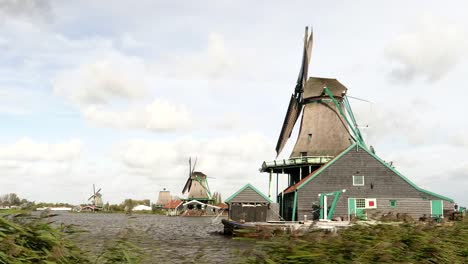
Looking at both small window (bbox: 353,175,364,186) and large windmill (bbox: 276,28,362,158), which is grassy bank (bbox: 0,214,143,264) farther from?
large windmill (bbox: 276,28,362,158)

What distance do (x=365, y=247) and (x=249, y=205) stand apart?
28.5 metres

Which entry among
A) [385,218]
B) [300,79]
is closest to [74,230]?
[385,218]

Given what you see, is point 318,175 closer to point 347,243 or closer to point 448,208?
point 448,208

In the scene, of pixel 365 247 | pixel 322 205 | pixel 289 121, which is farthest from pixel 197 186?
pixel 365 247

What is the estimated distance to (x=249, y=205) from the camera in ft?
114

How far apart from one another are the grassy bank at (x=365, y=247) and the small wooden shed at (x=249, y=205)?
25.1 m

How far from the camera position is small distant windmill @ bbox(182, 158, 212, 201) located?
88.3 metres

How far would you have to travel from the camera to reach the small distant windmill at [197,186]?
290 ft

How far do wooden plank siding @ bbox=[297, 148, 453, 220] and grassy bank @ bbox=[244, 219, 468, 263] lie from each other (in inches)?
858

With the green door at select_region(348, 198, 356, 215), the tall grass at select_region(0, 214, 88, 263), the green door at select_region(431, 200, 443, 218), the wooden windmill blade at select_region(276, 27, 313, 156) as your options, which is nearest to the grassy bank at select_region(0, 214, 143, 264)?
the tall grass at select_region(0, 214, 88, 263)

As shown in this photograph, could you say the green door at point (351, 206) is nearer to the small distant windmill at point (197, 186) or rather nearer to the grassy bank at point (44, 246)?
the grassy bank at point (44, 246)

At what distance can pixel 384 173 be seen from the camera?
30.9 metres

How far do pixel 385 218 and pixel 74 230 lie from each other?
18.6ft

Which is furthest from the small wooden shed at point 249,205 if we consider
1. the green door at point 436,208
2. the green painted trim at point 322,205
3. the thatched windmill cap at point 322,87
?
the green door at point 436,208
